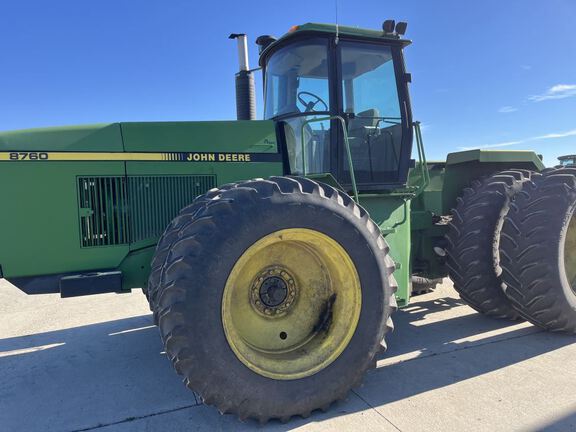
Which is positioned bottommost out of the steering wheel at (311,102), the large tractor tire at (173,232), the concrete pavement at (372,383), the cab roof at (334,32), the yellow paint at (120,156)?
the concrete pavement at (372,383)

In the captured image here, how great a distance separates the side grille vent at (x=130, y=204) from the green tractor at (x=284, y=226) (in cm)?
1

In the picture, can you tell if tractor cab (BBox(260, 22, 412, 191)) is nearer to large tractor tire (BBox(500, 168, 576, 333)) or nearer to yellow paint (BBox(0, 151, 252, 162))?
yellow paint (BBox(0, 151, 252, 162))

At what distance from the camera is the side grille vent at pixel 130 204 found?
3.43 metres

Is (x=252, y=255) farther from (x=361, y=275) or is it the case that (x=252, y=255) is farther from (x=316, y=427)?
(x=316, y=427)

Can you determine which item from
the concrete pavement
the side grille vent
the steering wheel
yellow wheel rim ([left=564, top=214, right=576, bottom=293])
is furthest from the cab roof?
the concrete pavement

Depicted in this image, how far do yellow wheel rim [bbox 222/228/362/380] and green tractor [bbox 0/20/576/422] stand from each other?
11 millimetres

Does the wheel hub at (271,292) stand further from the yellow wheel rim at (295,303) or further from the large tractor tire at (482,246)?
the large tractor tire at (482,246)

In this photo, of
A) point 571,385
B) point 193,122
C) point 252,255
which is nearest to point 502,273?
point 571,385

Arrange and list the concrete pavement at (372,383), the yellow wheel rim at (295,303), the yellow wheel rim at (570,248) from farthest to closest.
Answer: the yellow wheel rim at (570,248), the yellow wheel rim at (295,303), the concrete pavement at (372,383)

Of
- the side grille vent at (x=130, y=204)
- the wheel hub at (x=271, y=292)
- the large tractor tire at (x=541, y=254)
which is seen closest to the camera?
the wheel hub at (x=271, y=292)

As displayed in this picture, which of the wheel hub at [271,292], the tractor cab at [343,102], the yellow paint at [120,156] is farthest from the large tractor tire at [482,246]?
the yellow paint at [120,156]

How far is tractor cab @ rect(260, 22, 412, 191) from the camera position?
3.84m

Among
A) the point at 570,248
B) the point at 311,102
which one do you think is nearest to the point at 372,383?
the point at 311,102

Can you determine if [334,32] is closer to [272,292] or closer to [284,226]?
[284,226]
